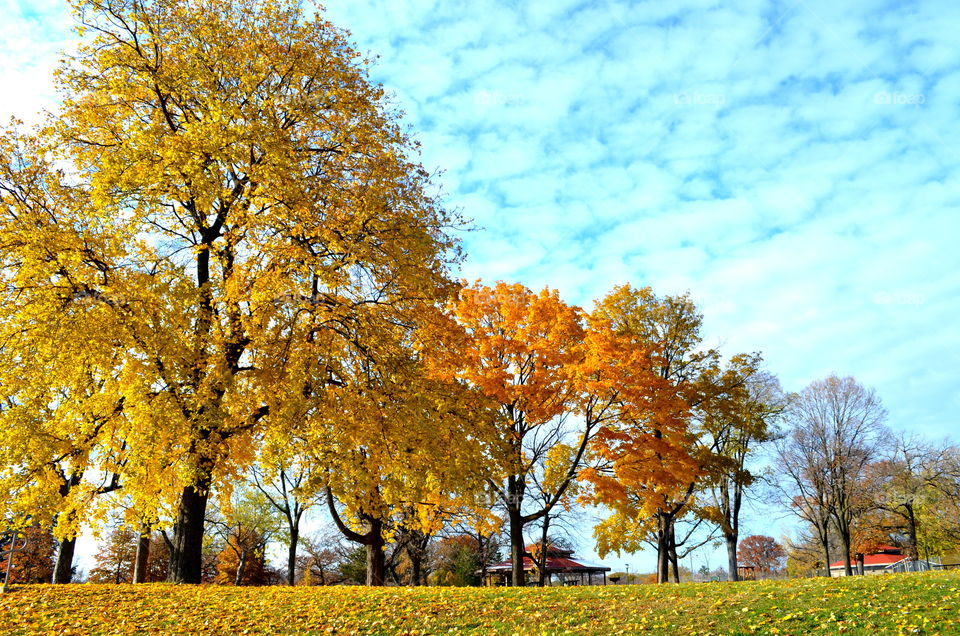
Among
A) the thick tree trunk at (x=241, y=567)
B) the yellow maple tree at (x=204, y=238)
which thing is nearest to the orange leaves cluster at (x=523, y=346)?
the yellow maple tree at (x=204, y=238)

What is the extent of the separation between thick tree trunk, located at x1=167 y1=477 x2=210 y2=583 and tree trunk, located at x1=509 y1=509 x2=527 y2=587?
33.6 feet

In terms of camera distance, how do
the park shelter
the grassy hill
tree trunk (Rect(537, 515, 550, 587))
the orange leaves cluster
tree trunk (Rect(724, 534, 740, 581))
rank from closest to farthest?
1. the grassy hill
2. the orange leaves cluster
3. tree trunk (Rect(537, 515, 550, 587))
4. tree trunk (Rect(724, 534, 740, 581))
5. the park shelter

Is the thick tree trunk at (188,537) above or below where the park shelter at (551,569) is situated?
above

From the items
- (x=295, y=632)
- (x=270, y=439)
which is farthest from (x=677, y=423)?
(x=295, y=632)

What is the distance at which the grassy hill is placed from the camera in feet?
31.9

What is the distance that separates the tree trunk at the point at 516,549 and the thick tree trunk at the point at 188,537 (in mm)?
10250

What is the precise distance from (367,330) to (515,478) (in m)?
10.1

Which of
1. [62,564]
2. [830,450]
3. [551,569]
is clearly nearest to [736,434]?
[830,450]

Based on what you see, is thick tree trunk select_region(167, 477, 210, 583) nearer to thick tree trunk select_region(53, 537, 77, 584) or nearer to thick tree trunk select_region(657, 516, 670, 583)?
thick tree trunk select_region(53, 537, 77, 584)

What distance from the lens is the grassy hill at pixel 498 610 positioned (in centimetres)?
972

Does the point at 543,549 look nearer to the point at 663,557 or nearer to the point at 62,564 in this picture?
the point at 663,557

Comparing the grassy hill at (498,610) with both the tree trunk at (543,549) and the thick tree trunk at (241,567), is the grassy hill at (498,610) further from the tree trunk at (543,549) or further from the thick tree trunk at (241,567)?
the thick tree trunk at (241,567)

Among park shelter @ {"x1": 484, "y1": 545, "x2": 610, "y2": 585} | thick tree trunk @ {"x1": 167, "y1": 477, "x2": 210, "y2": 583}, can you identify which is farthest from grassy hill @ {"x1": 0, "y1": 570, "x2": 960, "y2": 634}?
park shelter @ {"x1": 484, "y1": 545, "x2": 610, "y2": 585}

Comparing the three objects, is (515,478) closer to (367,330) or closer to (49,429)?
(367,330)
